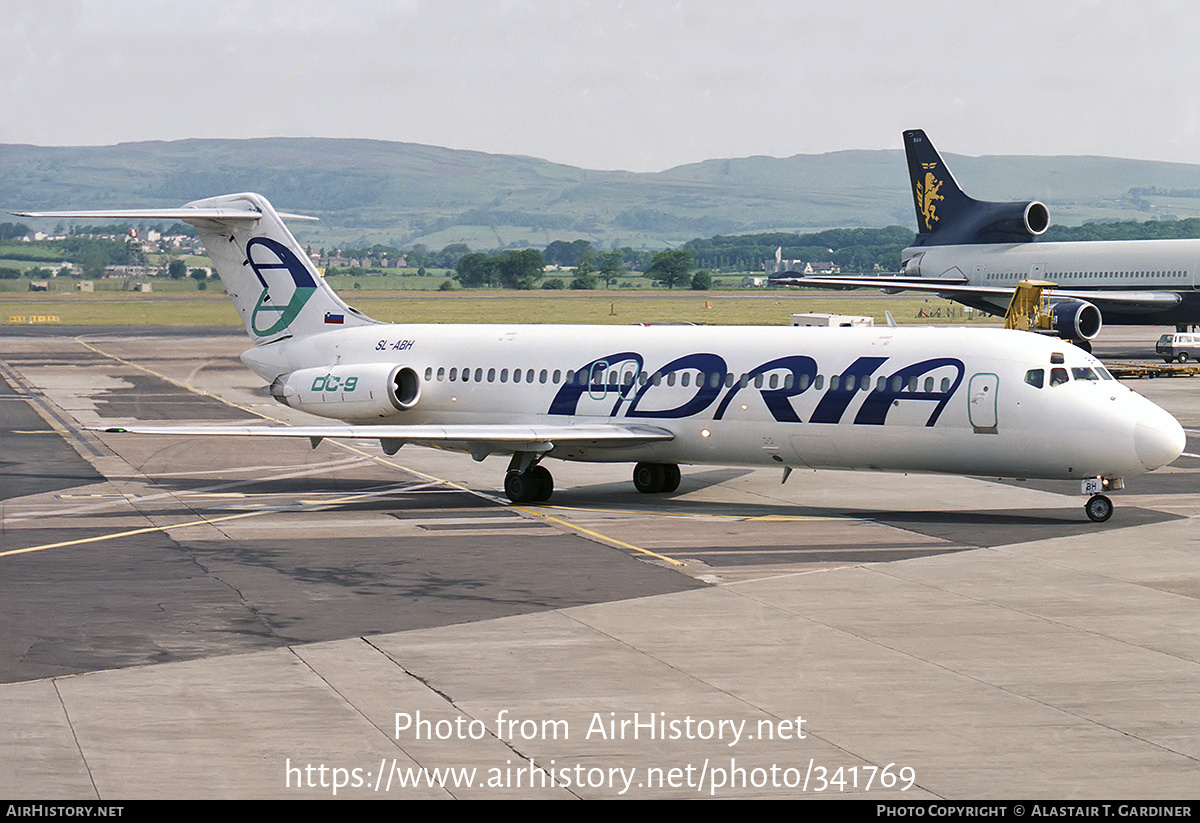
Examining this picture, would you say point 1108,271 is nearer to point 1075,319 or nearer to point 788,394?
point 1075,319

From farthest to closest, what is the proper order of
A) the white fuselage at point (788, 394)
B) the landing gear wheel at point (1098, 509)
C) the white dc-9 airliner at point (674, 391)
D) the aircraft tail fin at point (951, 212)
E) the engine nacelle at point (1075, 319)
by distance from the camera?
the aircraft tail fin at point (951, 212) < the engine nacelle at point (1075, 319) < the landing gear wheel at point (1098, 509) < the white dc-9 airliner at point (674, 391) < the white fuselage at point (788, 394)

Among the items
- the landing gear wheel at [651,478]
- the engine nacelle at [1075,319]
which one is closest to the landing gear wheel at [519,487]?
the landing gear wheel at [651,478]

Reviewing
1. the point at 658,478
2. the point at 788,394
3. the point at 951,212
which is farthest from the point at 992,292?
the point at 788,394

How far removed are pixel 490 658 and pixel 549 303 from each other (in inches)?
5085

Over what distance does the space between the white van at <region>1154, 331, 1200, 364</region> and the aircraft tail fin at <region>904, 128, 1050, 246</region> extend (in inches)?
406

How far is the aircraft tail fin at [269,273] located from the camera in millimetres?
33812

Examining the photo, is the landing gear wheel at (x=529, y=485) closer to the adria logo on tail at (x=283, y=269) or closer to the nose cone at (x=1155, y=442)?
the adria logo on tail at (x=283, y=269)

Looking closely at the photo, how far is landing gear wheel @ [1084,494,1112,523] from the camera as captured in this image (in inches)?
1036

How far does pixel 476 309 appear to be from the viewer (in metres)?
125

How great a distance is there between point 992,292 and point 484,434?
4886 cm

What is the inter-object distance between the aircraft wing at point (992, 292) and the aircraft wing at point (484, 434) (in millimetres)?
41717

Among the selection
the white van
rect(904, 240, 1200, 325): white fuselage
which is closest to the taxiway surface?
the white van

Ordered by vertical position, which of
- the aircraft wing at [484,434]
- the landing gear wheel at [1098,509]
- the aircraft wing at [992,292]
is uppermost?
the aircraft wing at [992,292]

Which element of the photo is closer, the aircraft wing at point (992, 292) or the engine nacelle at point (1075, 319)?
the engine nacelle at point (1075, 319)
